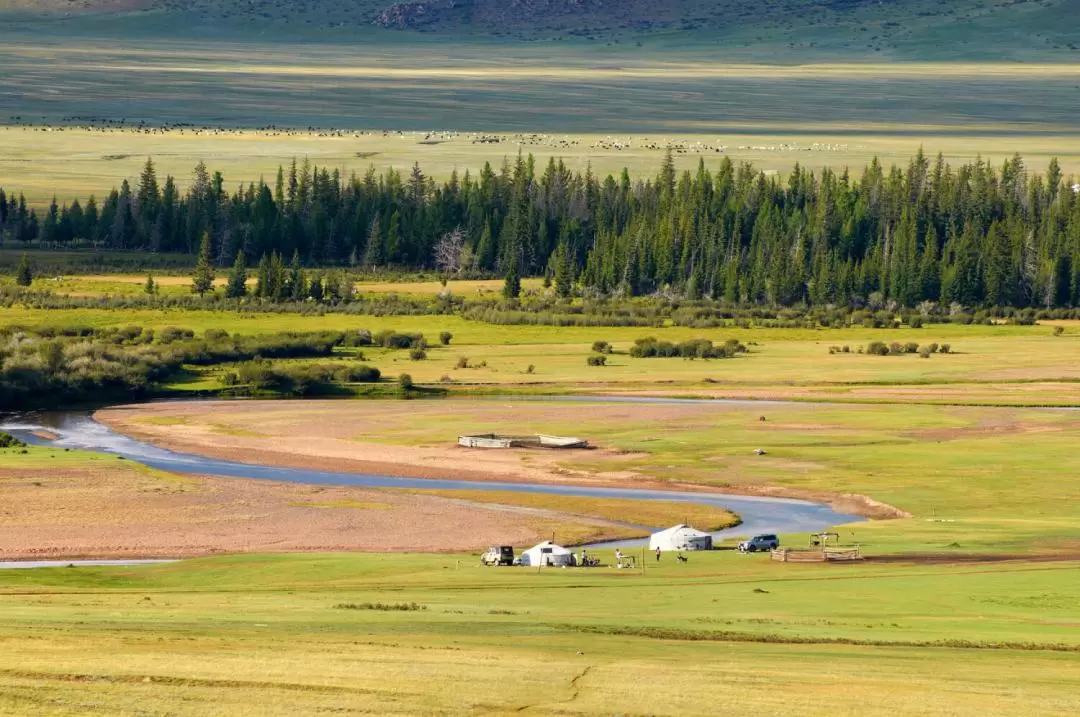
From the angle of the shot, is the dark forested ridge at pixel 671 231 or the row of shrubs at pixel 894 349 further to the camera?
the dark forested ridge at pixel 671 231

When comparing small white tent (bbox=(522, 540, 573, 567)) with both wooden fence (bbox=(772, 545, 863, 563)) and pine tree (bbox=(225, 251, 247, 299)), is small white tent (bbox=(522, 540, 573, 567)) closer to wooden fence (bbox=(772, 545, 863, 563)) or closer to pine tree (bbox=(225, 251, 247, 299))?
wooden fence (bbox=(772, 545, 863, 563))

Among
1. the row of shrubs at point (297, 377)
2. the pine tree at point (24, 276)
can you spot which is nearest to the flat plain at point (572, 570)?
the row of shrubs at point (297, 377)

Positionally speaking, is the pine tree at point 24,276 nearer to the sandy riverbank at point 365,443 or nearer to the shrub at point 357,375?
the shrub at point 357,375

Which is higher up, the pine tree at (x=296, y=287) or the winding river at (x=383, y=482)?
the pine tree at (x=296, y=287)

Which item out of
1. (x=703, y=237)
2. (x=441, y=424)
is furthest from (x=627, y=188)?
(x=441, y=424)

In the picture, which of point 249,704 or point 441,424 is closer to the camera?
point 249,704

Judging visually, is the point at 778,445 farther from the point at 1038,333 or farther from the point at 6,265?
the point at 6,265

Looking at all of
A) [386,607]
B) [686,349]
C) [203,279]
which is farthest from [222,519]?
[203,279]
